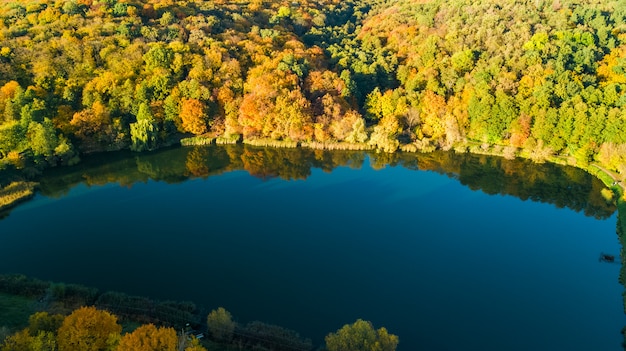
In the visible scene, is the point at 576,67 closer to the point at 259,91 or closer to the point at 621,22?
the point at 621,22

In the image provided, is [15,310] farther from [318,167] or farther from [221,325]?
[318,167]

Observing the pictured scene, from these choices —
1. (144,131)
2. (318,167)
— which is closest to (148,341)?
(318,167)

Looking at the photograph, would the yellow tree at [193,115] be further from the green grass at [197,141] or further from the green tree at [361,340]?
the green tree at [361,340]

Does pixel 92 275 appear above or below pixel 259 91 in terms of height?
below

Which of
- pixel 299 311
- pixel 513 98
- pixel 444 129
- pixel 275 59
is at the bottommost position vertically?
pixel 299 311

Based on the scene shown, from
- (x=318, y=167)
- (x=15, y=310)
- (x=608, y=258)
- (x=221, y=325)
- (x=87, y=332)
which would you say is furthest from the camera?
(x=318, y=167)

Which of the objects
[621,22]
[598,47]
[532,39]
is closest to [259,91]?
[532,39]

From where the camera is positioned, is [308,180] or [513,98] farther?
[513,98]
